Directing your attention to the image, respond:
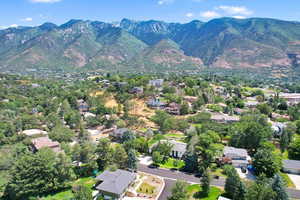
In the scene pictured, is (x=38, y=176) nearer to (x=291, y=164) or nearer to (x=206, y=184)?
(x=206, y=184)

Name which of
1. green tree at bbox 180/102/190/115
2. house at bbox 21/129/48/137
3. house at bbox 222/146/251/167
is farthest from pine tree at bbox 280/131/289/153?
house at bbox 21/129/48/137

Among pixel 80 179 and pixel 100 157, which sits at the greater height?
pixel 100 157

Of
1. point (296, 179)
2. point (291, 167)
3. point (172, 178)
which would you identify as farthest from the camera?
point (291, 167)

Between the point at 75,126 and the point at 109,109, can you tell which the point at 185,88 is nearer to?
the point at 109,109

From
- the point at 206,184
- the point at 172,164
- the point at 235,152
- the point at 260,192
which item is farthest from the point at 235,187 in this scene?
the point at 172,164

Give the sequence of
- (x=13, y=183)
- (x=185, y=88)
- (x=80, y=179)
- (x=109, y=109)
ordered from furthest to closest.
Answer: (x=185, y=88) → (x=109, y=109) → (x=80, y=179) → (x=13, y=183)

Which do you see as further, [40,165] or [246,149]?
[246,149]

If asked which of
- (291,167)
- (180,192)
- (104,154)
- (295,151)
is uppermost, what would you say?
(295,151)

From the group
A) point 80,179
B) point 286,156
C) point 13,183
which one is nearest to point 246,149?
point 286,156
